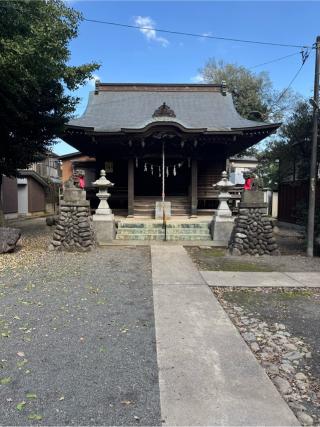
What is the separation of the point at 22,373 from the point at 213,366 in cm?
160

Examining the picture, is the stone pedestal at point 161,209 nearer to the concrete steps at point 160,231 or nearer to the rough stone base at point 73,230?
the concrete steps at point 160,231

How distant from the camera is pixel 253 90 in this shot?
30.2 m

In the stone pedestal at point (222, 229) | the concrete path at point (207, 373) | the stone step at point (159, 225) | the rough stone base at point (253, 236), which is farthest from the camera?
the stone step at point (159, 225)

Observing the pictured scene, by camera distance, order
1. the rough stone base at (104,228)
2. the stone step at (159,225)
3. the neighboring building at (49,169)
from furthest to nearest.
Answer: the neighboring building at (49,169) < the stone step at (159,225) < the rough stone base at (104,228)

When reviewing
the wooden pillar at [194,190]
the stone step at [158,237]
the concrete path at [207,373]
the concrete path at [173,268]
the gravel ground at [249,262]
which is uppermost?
the wooden pillar at [194,190]

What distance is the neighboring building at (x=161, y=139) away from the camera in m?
12.5

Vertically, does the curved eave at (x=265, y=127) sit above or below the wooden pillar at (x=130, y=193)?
above

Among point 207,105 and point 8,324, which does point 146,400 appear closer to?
point 8,324

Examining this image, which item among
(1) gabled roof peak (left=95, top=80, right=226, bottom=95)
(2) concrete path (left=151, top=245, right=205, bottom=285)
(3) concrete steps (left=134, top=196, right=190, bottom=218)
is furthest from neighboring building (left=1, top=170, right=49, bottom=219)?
(2) concrete path (left=151, top=245, right=205, bottom=285)

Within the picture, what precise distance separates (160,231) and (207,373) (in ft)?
26.6

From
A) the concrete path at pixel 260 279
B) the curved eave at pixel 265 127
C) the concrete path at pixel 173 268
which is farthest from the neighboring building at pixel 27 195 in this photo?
the concrete path at pixel 260 279

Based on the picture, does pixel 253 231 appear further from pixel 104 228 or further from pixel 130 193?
pixel 130 193

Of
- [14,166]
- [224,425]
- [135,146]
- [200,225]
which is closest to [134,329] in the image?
[224,425]

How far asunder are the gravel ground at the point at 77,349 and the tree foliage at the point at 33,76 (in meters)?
4.87
